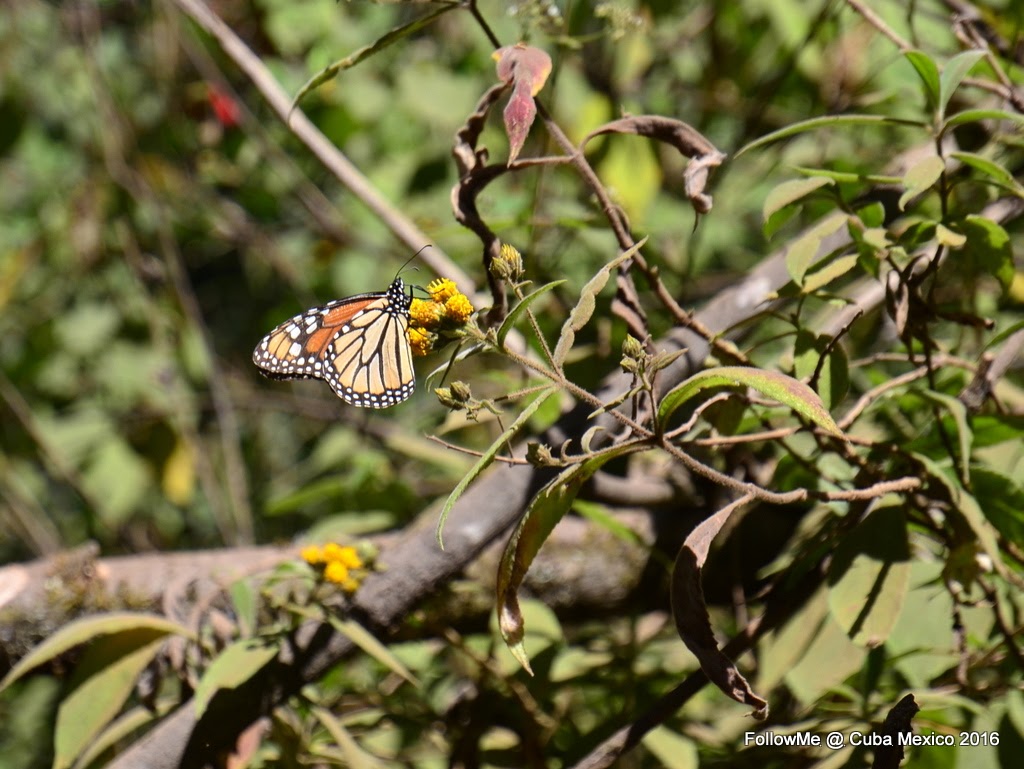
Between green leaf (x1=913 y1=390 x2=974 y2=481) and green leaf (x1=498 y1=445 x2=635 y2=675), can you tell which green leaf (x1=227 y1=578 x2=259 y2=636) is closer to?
green leaf (x1=498 y1=445 x2=635 y2=675)

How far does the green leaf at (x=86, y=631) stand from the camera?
117 centimetres

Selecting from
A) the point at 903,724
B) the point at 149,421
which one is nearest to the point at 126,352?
the point at 149,421

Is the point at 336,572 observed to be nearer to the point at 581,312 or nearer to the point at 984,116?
the point at 581,312

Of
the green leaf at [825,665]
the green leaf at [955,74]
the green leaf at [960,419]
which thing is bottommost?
the green leaf at [825,665]

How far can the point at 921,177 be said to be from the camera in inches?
36.1

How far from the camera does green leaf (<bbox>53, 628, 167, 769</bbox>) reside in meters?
1.23

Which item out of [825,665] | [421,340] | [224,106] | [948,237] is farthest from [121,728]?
[224,106]

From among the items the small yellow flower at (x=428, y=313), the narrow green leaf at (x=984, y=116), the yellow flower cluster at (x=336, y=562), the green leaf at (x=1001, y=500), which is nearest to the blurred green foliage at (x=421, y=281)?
the green leaf at (x=1001, y=500)

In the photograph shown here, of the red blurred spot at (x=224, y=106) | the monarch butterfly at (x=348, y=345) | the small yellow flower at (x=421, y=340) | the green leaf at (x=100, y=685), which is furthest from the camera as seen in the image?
the red blurred spot at (x=224, y=106)

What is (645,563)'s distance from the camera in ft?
5.16

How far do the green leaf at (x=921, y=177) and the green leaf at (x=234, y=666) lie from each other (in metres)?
0.84

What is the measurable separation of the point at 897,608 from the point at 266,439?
2739 mm

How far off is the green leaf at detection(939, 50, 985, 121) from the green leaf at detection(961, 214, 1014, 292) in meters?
0.11

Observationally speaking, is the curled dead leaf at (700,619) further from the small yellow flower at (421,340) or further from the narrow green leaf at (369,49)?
the narrow green leaf at (369,49)
